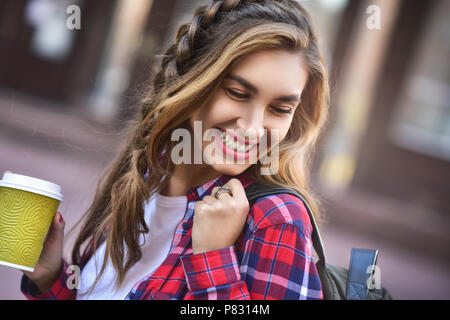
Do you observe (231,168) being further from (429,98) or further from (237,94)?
(429,98)

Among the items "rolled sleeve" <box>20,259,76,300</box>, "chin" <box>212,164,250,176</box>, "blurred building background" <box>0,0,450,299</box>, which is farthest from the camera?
"blurred building background" <box>0,0,450,299</box>

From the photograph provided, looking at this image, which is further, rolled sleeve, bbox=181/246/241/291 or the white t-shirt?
the white t-shirt

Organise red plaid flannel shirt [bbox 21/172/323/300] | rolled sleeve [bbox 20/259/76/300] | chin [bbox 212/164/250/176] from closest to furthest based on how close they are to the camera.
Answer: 1. red plaid flannel shirt [bbox 21/172/323/300]
2. chin [bbox 212/164/250/176]
3. rolled sleeve [bbox 20/259/76/300]

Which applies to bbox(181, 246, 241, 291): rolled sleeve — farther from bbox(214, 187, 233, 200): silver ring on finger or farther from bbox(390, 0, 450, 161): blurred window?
bbox(390, 0, 450, 161): blurred window

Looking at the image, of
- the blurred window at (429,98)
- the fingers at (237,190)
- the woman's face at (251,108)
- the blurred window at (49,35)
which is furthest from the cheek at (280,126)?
the blurred window at (49,35)

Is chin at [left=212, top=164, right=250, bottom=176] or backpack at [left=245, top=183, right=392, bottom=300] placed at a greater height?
chin at [left=212, top=164, right=250, bottom=176]

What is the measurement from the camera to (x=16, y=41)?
371 centimetres

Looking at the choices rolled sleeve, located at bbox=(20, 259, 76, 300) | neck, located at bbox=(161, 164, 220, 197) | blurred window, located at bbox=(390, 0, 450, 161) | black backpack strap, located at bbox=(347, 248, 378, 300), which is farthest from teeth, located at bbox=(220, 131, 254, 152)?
blurred window, located at bbox=(390, 0, 450, 161)

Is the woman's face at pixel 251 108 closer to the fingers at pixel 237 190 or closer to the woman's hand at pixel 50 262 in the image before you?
the fingers at pixel 237 190

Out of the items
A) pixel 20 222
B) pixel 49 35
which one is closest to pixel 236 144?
pixel 20 222

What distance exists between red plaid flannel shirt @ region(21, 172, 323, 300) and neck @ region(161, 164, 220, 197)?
17cm

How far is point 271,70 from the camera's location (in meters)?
0.70

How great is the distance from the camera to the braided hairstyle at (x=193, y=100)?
28.4 inches

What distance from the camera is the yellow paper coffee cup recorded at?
27.3 inches
